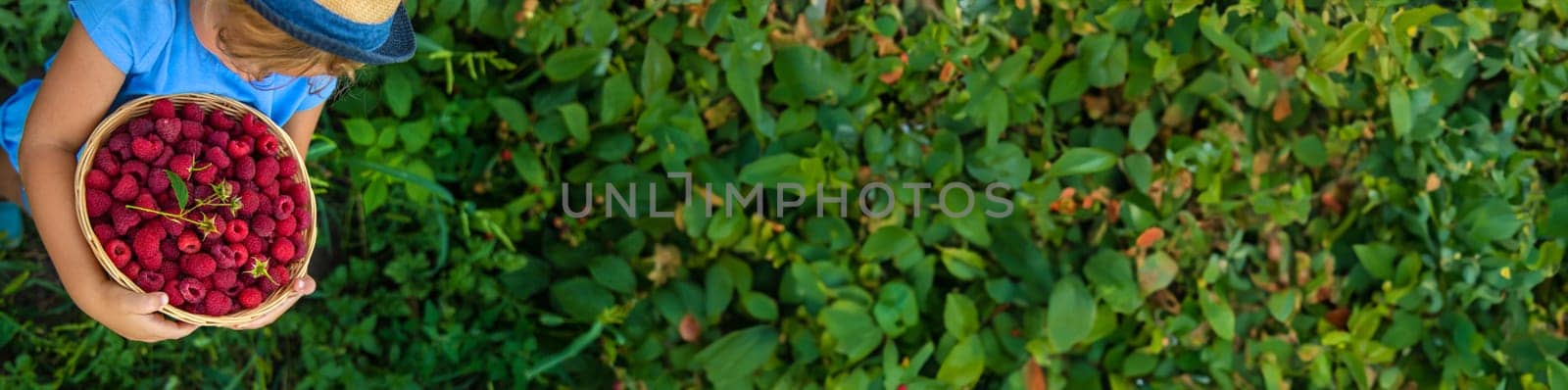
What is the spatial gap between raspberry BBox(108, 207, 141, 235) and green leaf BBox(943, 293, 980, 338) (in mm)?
1013

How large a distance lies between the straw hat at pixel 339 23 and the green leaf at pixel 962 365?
93cm

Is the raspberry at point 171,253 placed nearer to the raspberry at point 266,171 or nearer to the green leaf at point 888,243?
the raspberry at point 266,171

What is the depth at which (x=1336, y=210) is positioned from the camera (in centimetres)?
182

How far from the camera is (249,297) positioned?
3.20ft

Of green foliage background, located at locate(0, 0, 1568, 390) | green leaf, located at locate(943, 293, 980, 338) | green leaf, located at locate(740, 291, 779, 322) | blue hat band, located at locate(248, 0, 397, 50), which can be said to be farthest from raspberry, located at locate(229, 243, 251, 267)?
green leaf, located at locate(943, 293, 980, 338)

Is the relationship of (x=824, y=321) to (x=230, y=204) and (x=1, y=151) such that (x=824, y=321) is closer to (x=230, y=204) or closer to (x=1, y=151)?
(x=230, y=204)

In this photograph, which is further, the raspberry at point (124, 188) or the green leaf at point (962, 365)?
the green leaf at point (962, 365)

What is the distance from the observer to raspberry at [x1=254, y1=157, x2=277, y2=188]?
3.26 ft

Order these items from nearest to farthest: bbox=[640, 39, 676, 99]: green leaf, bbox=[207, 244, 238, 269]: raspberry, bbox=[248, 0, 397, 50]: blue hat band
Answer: bbox=[248, 0, 397, 50]: blue hat band < bbox=[207, 244, 238, 269]: raspberry < bbox=[640, 39, 676, 99]: green leaf

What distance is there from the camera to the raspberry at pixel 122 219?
917mm

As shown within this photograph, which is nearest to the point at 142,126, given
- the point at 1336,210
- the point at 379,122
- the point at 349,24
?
the point at 349,24

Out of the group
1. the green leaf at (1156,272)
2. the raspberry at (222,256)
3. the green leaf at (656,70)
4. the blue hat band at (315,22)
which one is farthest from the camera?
the green leaf at (1156,272)

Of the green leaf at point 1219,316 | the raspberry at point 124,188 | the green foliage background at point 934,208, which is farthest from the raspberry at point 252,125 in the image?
the green leaf at point 1219,316

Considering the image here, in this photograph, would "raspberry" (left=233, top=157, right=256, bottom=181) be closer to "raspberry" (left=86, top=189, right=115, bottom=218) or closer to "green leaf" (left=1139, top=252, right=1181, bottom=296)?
"raspberry" (left=86, top=189, right=115, bottom=218)
